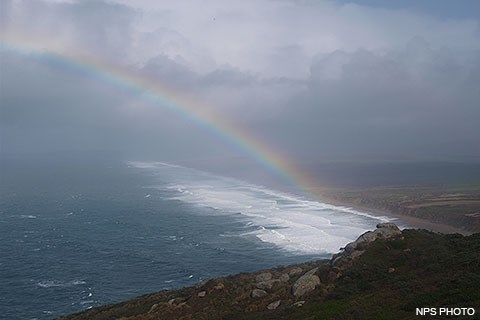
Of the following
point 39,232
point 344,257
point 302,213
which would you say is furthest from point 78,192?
point 344,257

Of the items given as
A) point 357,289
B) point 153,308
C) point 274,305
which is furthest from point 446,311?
point 153,308

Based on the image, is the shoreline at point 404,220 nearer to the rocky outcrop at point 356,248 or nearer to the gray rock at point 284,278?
the rocky outcrop at point 356,248

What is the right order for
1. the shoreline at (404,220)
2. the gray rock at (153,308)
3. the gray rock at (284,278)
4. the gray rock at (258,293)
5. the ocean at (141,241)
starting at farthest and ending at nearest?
the shoreline at (404,220)
the ocean at (141,241)
the gray rock at (284,278)
the gray rock at (153,308)
the gray rock at (258,293)

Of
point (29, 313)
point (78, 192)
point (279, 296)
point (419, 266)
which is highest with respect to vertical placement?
point (78, 192)

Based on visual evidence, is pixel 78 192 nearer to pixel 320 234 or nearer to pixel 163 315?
pixel 320 234

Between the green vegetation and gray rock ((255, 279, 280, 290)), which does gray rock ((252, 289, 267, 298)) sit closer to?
gray rock ((255, 279, 280, 290))

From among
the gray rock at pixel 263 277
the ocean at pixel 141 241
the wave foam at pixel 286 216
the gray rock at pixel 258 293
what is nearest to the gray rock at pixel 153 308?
the gray rock at pixel 258 293
